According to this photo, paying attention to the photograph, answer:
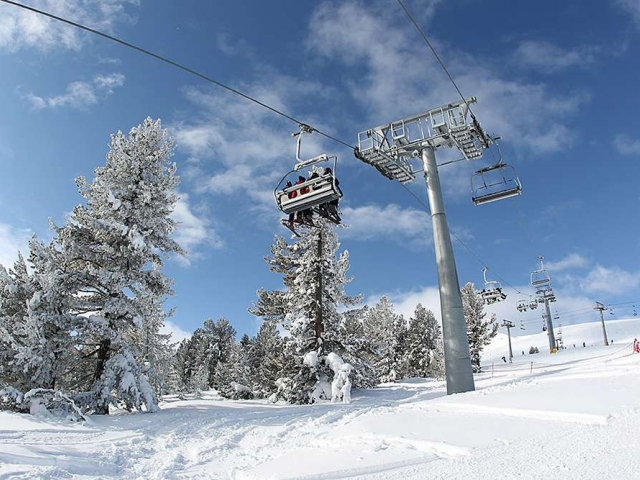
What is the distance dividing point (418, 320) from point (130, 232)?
152ft

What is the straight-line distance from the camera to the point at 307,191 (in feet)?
Answer: 37.4

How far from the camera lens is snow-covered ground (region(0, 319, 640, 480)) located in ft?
15.8

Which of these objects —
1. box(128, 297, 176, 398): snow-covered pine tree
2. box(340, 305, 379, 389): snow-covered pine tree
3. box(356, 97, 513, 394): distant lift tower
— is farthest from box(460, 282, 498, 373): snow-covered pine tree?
box(128, 297, 176, 398): snow-covered pine tree

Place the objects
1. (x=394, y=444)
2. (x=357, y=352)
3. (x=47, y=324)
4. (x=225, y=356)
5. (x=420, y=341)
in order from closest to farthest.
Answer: (x=394, y=444) → (x=47, y=324) → (x=357, y=352) → (x=420, y=341) → (x=225, y=356)

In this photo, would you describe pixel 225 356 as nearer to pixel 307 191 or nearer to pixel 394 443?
pixel 307 191

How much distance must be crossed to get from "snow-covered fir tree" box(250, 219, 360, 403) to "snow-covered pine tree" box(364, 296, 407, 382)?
75.7 ft

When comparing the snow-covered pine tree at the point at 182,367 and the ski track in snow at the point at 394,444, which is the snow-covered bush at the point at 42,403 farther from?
the snow-covered pine tree at the point at 182,367

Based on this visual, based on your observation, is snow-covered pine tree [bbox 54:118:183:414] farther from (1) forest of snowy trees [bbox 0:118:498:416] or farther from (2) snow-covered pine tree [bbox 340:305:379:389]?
(2) snow-covered pine tree [bbox 340:305:379:389]

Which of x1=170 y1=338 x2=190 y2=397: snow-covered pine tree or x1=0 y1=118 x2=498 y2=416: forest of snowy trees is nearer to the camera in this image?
x1=0 y1=118 x2=498 y2=416: forest of snowy trees

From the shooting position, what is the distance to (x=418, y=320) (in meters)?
55.6

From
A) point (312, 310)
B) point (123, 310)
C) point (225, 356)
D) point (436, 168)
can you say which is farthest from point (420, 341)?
point (123, 310)

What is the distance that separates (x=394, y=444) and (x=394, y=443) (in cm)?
4

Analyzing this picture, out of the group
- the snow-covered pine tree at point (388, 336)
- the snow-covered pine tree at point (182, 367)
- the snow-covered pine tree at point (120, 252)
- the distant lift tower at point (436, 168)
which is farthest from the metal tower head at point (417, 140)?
the snow-covered pine tree at point (182, 367)

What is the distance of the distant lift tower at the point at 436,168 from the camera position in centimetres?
1543
